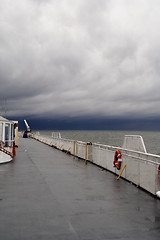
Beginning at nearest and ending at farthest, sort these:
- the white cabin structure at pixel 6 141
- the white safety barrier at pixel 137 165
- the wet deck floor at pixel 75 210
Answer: the wet deck floor at pixel 75 210 < the white safety barrier at pixel 137 165 < the white cabin structure at pixel 6 141

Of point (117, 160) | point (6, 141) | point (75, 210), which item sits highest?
point (6, 141)

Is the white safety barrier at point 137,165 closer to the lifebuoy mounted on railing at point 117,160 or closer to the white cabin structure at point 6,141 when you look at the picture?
the lifebuoy mounted on railing at point 117,160

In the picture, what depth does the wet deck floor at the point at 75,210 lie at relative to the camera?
193 inches

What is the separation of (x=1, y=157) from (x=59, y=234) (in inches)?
457

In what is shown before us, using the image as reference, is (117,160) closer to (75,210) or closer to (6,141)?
(75,210)

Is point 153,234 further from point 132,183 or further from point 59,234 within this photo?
point 132,183

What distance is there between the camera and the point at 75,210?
635 centimetres

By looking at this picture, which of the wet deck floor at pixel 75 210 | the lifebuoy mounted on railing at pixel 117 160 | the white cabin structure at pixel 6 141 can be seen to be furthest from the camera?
the white cabin structure at pixel 6 141

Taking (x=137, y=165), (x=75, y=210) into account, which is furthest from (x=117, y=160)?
(x=75, y=210)

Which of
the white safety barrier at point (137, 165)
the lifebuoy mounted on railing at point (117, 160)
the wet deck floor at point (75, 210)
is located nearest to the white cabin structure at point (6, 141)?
the white safety barrier at point (137, 165)

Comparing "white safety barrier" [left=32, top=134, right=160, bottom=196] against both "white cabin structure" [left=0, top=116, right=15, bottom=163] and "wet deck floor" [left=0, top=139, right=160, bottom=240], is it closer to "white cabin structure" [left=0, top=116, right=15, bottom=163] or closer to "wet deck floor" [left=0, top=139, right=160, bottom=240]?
"wet deck floor" [left=0, top=139, right=160, bottom=240]

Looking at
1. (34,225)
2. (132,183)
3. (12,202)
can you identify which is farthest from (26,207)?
(132,183)

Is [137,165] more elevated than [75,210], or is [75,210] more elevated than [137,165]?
[137,165]

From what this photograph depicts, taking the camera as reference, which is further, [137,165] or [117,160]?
[117,160]
